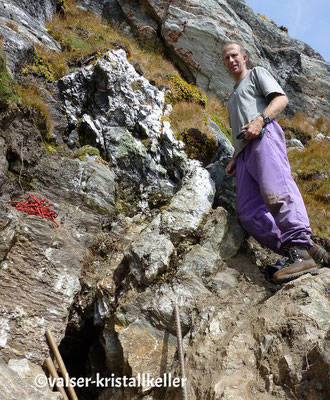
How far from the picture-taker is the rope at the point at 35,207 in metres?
4.74

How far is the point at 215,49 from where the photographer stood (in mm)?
12070

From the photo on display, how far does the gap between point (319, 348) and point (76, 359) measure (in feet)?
10.7

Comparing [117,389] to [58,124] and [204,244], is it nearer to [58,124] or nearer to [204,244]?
[204,244]

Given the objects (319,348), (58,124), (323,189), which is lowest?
(58,124)

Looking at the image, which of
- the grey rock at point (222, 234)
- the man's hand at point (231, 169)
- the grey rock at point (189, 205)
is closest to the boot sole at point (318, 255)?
the grey rock at point (222, 234)

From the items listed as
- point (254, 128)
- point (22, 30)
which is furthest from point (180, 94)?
point (254, 128)

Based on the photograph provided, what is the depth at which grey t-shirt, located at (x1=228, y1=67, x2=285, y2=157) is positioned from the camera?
501 cm

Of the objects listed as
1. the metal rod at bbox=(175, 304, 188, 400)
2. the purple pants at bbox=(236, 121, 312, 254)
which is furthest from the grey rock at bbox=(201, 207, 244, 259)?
the metal rod at bbox=(175, 304, 188, 400)

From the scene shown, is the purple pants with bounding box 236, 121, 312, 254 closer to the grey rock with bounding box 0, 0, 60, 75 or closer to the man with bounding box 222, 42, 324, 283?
the man with bounding box 222, 42, 324, 283

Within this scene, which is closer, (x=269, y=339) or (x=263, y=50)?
(x=269, y=339)

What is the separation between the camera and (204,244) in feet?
16.1

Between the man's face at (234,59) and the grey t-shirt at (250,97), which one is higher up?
the man's face at (234,59)

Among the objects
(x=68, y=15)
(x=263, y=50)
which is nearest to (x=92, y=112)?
(x=68, y=15)

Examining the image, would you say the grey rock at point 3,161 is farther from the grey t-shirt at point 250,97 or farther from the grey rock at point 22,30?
the grey t-shirt at point 250,97
